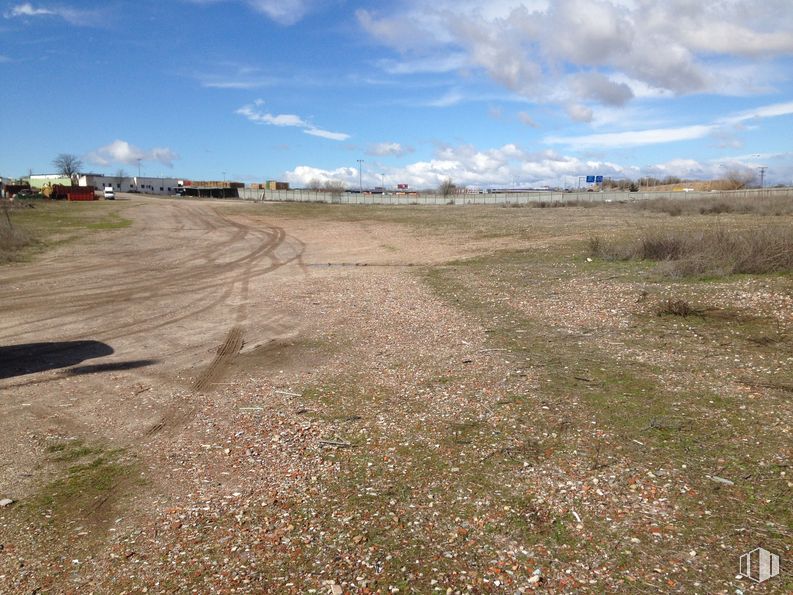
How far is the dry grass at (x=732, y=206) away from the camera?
39469mm

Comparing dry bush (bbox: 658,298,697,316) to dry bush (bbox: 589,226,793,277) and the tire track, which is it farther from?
the tire track

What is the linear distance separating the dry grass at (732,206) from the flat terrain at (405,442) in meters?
31.4

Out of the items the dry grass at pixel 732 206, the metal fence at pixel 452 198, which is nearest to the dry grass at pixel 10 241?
the dry grass at pixel 732 206

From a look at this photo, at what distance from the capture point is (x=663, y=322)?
10828 millimetres

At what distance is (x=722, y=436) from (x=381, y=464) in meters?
3.50

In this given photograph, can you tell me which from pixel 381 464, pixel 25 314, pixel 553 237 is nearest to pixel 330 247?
pixel 553 237

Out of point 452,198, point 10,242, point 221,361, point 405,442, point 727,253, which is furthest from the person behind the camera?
point 452,198

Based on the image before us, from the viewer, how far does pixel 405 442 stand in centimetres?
618

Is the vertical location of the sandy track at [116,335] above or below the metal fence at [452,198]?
below

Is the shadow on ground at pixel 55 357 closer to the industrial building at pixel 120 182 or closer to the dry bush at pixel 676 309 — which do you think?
the dry bush at pixel 676 309

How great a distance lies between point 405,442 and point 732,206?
1783 inches

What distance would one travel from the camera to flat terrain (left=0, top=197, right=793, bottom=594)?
13.8 feet

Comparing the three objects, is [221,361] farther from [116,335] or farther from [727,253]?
[727,253]

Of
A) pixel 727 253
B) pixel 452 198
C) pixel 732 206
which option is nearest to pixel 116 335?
pixel 727 253
